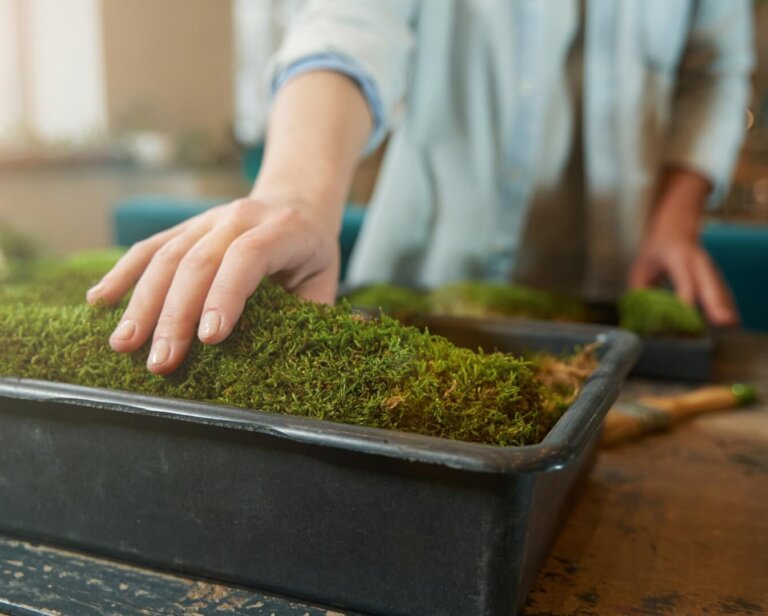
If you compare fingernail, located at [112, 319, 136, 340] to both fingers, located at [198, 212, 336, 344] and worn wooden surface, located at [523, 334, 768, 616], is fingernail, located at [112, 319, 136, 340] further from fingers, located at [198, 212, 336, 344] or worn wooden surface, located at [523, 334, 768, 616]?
worn wooden surface, located at [523, 334, 768, 616]

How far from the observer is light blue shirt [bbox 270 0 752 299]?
3.80ft

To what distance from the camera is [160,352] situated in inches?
15.7

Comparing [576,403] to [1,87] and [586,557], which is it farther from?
[1,87]

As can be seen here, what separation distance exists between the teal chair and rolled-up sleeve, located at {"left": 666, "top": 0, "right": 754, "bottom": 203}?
0.46m

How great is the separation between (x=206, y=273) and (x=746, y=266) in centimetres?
154

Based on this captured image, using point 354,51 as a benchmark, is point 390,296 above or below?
below

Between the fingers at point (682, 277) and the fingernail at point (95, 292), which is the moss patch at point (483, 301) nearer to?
the fingers at point (682, 277)

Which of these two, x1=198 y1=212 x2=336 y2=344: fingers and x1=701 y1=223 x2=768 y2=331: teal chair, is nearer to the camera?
x1=198 y1=212 x2=336 y2=344: fingers

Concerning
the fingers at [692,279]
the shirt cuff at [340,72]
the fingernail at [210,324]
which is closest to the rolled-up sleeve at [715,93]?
the fingers at [692,279]

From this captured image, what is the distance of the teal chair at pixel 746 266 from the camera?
5.44ft

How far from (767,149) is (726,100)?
2303 mm

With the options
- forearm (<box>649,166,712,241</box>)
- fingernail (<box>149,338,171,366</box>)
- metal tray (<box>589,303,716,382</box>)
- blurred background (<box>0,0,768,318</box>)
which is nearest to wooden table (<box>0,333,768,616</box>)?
fingernail (<box>149,338,171,366</box>)

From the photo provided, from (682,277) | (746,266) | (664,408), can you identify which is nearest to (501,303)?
(664,408)

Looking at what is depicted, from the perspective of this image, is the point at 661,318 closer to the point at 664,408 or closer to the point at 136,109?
the point at 664,408
